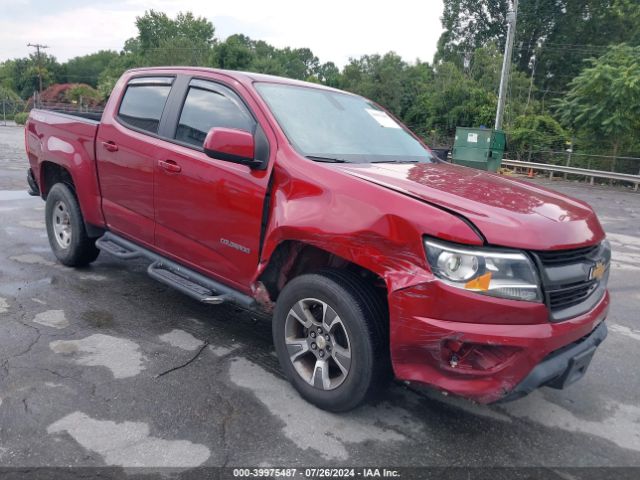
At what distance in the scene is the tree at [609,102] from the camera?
63.5 feet

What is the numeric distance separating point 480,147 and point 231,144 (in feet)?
57.1

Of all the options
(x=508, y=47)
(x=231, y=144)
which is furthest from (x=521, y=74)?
(x=231, y=144)

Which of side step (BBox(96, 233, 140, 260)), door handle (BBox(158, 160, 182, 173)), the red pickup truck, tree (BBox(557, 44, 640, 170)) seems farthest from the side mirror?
tree (BBox(557, 44, 640, 170))

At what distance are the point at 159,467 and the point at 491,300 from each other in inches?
67.4

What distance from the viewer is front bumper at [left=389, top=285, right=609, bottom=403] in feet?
8.00

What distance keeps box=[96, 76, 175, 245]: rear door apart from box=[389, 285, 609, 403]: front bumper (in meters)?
2.35

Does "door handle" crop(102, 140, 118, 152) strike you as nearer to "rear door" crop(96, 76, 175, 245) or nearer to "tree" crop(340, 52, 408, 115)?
"rear door" crop(96, 76, 175, 245)

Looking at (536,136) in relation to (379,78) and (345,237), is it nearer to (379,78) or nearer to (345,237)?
(379,78)

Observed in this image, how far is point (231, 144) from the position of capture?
→ 3.13 metres

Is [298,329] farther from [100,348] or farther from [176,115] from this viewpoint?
[176,115]

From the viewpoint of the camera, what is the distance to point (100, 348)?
12.0ft

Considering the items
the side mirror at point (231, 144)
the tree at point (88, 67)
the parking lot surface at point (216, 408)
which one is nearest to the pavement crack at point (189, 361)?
the parking lot surface at point (216, 408)

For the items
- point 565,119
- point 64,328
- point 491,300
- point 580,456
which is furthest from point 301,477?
point 565,119

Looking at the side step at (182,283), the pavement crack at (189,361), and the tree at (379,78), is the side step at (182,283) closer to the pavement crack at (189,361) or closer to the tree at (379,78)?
the pavement crack at (189,361)
